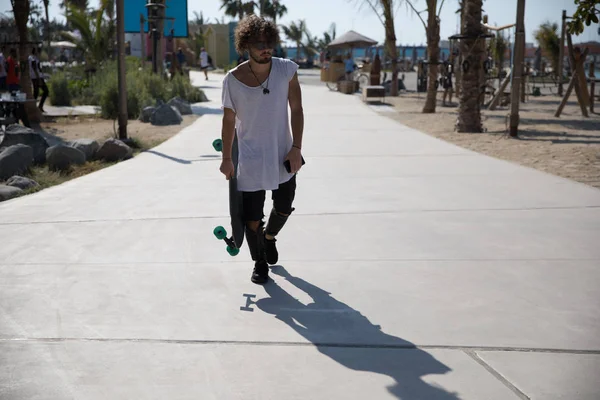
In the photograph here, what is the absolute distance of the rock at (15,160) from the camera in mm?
8922

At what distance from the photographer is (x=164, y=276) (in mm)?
4836

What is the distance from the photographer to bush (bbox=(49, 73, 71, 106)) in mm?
21109

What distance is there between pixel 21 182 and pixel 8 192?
1.60ft

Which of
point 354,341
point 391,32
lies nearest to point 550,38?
point 391,32

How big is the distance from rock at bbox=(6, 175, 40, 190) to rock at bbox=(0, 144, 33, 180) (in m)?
0.71

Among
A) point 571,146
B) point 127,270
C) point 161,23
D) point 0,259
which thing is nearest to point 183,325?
point 127,270

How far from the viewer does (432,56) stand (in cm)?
2030

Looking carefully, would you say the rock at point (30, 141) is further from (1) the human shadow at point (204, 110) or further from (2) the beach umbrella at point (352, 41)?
(2) the beach umbrella at point (352, 41)

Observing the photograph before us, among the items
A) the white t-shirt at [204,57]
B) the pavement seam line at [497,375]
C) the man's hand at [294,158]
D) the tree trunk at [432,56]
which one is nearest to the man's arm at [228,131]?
the man's hand at [294,158]

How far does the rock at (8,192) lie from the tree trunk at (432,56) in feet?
43.7

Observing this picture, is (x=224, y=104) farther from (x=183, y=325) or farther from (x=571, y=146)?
(x=571, y=146)

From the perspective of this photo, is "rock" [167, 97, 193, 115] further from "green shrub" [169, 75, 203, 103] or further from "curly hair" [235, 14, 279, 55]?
"curly hair" [235, 14, 279, 55]

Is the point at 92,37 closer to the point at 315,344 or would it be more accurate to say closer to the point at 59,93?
the point at 59,93

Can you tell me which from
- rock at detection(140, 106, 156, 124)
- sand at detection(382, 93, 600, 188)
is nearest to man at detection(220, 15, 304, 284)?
sand at detection(382, 93, 600, 188)
